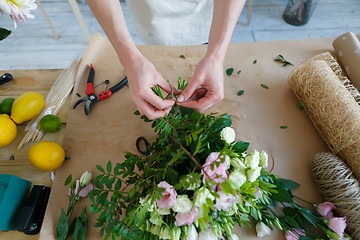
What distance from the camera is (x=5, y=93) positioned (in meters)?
0.81

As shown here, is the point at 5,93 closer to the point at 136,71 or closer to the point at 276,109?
the point at 136,71

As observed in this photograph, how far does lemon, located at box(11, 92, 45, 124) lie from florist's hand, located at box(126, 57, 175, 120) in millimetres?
343

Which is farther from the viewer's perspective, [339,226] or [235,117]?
[235,117]

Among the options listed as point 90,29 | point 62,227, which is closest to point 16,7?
point 62,227

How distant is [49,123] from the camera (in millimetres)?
726

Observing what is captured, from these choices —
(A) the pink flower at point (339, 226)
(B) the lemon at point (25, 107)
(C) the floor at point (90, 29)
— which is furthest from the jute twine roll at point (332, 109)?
(C) the floor at point (90, 29)

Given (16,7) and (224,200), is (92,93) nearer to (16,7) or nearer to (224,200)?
(16,7)

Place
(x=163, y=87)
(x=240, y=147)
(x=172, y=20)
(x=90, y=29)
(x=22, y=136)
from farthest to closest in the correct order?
(x=90, y=29), (x=172, y=20), (x=22, y=136), (x=163, y=87), (x=240, y=147)

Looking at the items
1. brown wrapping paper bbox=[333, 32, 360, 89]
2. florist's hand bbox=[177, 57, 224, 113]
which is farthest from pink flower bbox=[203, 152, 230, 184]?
brown wrapping paper bbox=[333, 32, 360, 89]

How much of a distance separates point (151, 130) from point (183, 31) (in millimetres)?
441

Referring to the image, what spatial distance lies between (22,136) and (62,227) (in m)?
0.33

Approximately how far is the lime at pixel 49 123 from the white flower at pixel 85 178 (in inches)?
7.4

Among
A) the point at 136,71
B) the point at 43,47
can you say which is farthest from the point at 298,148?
the point at 43,47

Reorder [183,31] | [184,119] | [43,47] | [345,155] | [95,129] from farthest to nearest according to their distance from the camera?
1. [43,47]
2. [183,31]
3. [95,129]
4. [345,155]
5. [184,119]
